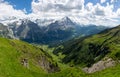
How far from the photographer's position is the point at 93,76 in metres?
191

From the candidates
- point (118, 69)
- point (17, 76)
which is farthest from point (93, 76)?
point (17, 76)

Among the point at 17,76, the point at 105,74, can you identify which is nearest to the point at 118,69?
the point at 105,74

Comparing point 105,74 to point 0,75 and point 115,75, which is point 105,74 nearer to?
point 115,75

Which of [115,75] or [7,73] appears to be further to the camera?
[7,73]

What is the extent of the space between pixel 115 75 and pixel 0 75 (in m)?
85.8

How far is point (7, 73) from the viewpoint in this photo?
7854 inches

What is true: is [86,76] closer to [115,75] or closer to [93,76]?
[93,76]

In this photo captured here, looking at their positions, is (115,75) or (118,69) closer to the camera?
(115,75)

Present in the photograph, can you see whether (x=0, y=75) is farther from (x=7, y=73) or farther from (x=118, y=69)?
(x=118, y=69)

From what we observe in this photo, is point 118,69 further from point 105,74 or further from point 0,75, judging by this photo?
point 0,75

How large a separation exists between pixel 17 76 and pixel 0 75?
1499 cm

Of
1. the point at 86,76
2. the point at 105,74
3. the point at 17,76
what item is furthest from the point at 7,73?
the point at 105,74

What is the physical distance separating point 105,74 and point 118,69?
1565 centimetres

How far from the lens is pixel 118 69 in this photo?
199 meters
